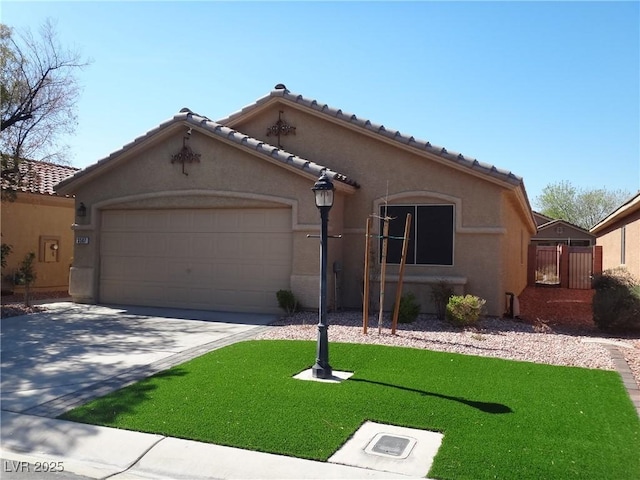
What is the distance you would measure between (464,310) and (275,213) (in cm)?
475

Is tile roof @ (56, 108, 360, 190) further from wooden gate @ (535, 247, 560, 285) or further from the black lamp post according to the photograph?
wooden gate @ (535, 247, 560, 285)

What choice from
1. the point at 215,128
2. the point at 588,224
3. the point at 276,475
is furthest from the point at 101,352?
the point at 588,224

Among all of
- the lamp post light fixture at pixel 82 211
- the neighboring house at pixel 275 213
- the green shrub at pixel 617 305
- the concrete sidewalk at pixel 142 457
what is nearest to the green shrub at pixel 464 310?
the neighboring house at pixel 275 213

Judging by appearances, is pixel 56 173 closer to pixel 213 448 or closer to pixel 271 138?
pixel 271 138

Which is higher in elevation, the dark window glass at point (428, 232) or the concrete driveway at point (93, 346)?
the dark window glass at point (428, 232)

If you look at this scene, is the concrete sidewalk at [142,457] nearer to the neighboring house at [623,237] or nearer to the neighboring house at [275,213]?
the neighboring house at [275,213]

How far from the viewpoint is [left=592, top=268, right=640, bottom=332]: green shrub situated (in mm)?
10852

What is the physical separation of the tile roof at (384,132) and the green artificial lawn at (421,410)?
5.16 meters

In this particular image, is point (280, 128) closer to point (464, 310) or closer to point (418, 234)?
point (418, 234)

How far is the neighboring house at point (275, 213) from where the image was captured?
12398 millimetres

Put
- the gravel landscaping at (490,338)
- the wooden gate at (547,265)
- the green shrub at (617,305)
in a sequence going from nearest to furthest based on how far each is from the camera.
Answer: the gravel landscaping at (490,338), the green shrub at (617,305), the wooden gate at (547,265)

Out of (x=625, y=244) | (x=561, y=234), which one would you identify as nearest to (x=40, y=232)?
(x=625, y=244)

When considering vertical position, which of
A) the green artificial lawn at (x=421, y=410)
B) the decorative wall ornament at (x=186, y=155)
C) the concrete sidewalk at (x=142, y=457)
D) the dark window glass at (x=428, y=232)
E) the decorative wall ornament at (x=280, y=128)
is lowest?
the concrete sidewalk at (x=142, y=457)

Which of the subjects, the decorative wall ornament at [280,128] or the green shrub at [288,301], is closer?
the green shrub at [288,301]
